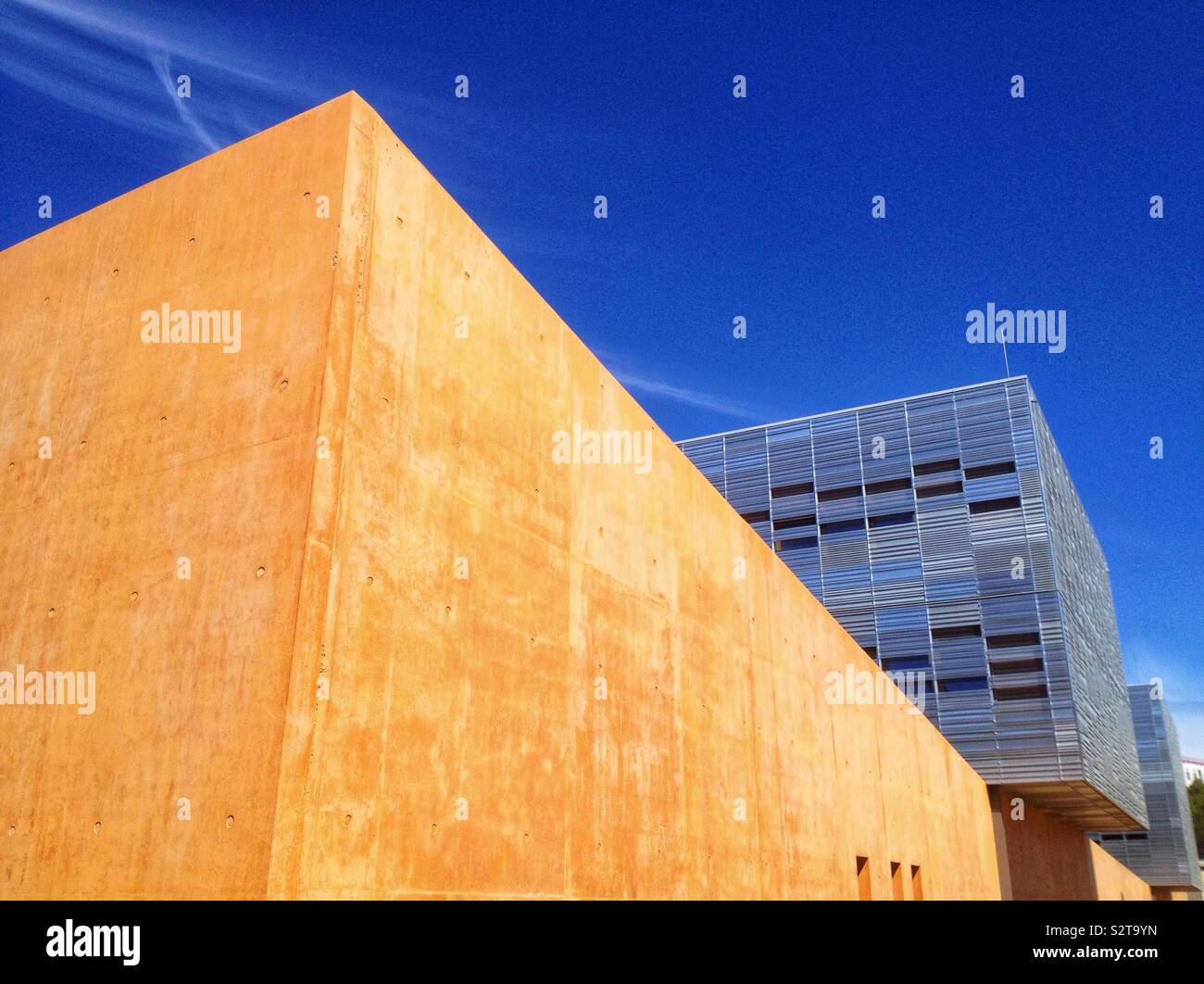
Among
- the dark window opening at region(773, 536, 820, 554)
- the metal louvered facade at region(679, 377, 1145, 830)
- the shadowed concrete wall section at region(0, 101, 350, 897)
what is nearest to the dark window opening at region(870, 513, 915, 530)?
the metal louvered facade at region(679, 377, 1145, 830)

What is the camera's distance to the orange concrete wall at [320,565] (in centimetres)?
550

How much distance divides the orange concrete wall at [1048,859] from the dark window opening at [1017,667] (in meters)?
3.37

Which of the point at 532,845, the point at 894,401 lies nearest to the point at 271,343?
the point at 532,845

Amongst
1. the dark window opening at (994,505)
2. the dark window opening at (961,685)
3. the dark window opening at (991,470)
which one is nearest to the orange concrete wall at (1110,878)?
the dark window opening at (961,685)

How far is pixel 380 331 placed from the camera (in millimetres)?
6520

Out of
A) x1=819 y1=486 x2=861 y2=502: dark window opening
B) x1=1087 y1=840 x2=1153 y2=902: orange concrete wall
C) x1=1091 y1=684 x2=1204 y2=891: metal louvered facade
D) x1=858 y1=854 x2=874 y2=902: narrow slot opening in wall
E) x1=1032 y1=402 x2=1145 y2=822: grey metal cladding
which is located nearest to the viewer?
x1=858 y1=854 x2=874 y2=902: narrow slot opening in wall

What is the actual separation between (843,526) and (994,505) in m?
4.91

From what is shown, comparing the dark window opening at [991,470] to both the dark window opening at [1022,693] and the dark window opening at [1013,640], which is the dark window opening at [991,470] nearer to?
the dark window opening at [1013,640]

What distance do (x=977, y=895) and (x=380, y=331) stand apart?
17761mm

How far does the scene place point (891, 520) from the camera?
1363 inches

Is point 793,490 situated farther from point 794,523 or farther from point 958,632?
point 958,632

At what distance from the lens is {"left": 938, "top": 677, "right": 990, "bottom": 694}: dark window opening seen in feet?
103

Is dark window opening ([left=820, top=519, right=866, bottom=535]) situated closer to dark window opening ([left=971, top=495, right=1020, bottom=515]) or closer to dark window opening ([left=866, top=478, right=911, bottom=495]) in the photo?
dark window opening ([left=866, top=478, right=911, bottom=495])

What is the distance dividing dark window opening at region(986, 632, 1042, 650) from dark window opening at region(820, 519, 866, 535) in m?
5.59
